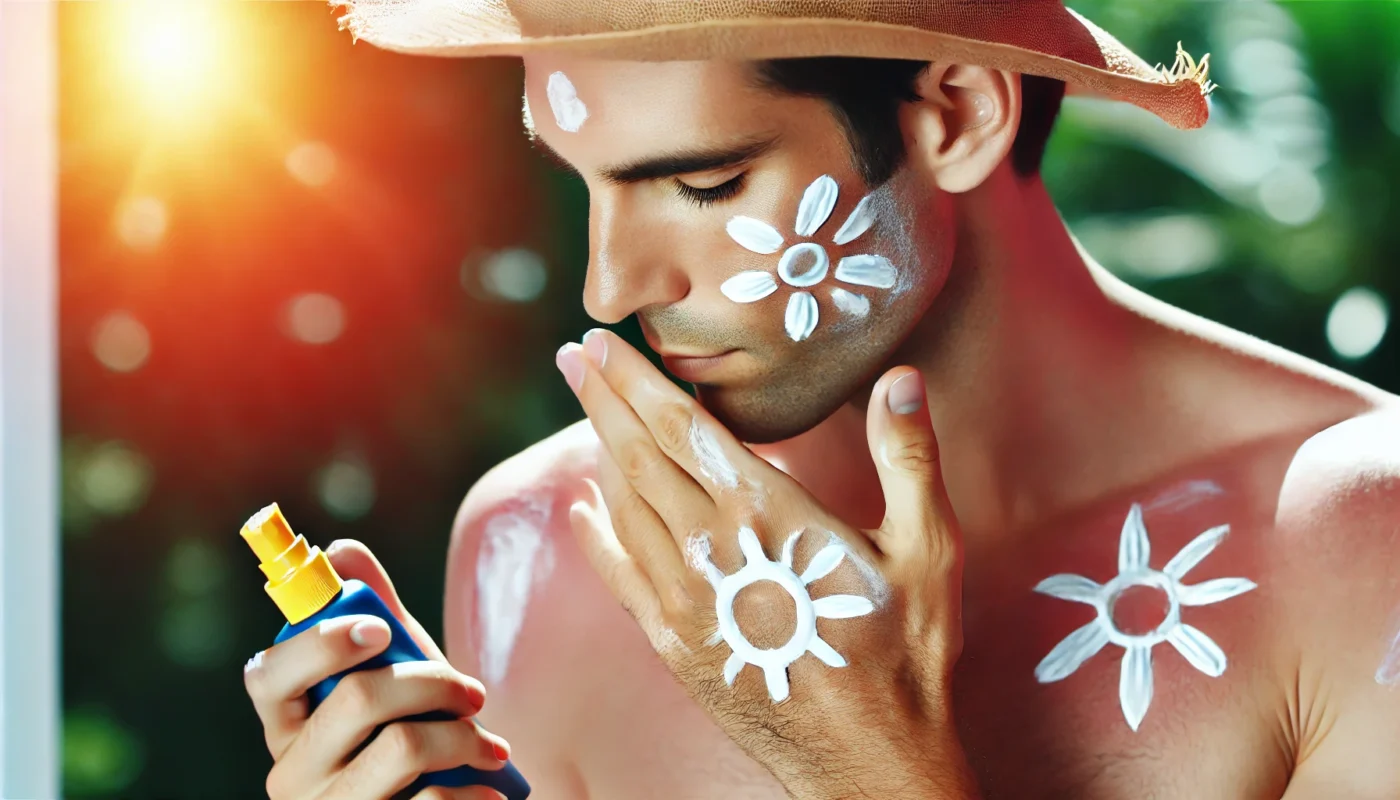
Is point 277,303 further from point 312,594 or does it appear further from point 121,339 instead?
point 312,594

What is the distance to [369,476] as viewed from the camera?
118cm

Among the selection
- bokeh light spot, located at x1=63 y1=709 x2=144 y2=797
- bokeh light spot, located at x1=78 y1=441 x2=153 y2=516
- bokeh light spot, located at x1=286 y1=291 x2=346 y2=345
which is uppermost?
bokeh light spot, located at x1=286 y1=291 x2=346 y2=345

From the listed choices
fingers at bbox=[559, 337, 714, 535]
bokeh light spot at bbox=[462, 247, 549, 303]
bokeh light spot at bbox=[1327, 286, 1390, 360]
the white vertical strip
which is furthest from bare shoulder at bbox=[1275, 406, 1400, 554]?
the white vertical strip

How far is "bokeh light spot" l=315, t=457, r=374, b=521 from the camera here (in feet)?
3.86

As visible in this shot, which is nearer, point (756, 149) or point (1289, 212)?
point (756, 149)

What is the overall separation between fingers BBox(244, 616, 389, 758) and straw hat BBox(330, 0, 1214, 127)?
0.35m

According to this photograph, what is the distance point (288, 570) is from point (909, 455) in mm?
382

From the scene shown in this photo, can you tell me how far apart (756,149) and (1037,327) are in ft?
0.89

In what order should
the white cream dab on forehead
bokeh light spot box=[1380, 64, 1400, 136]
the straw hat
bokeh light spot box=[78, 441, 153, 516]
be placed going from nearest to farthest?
the straw hat → the white cream dab on forehead → bokeh light spot box=[1380, 64, 1400, 136] → bokeh light spot box=[78, 441, 153, 516]

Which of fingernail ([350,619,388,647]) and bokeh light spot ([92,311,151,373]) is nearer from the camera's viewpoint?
fingernail ([350,619,388,647])

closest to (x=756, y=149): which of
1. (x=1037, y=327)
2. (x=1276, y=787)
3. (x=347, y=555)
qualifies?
(x=1037, y=327)

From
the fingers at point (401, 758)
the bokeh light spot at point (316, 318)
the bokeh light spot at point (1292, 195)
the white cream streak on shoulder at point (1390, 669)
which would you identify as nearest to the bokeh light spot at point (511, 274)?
the bokeh light spot at point (316, 318)

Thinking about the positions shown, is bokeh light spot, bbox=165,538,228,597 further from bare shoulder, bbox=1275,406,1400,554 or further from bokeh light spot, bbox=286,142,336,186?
bare shoulder, bbox=1275,406,1400,554

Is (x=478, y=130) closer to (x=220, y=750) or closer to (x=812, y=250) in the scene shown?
(x=812, y=250)
